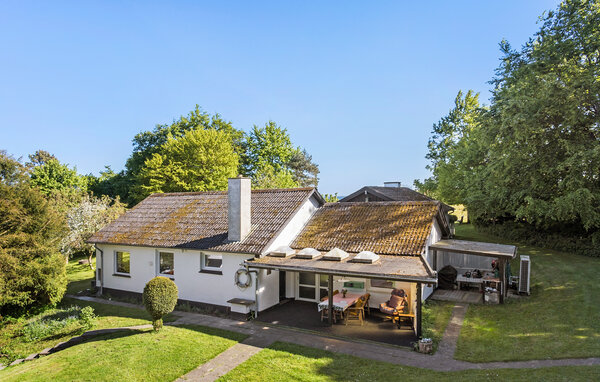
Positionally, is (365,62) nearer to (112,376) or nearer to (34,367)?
(112,376)

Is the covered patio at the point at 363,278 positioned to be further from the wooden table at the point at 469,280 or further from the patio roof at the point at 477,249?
the wooden table at the point at 469,280

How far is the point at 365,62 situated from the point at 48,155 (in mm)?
59221

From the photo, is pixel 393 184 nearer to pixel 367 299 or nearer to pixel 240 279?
pixel 367 299

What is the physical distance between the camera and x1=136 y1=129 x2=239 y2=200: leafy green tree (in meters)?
35.7

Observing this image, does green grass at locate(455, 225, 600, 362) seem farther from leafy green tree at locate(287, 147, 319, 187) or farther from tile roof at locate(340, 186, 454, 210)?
leafy green tree at locate(287, 147, 319, 187)

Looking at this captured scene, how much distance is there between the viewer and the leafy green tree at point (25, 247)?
15195 mm

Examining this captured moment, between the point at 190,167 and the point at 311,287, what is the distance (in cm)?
2635

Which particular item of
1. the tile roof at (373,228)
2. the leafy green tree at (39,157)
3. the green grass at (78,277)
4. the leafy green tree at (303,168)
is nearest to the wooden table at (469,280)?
the tile roof at (373,228)

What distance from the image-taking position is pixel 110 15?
51.0 ft

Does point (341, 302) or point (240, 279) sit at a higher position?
point (240, 279)

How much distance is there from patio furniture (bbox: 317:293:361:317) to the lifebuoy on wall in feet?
9.96

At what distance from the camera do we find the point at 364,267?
11.4m

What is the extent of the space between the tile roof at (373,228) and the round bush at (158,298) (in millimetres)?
5603

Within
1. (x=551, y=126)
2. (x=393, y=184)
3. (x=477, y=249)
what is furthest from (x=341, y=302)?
(x=393, y=184)
